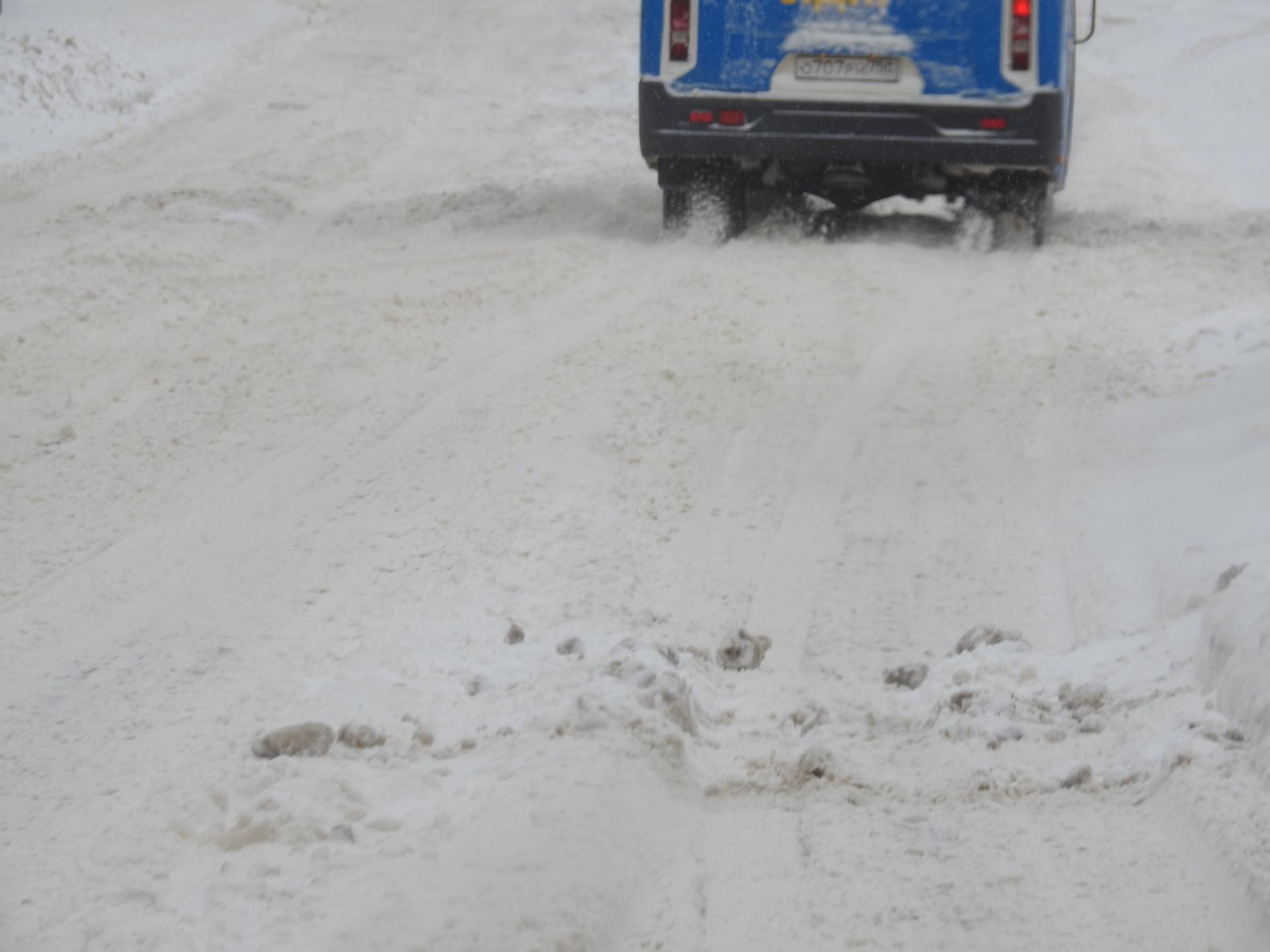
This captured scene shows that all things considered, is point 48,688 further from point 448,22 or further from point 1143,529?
point 448,22

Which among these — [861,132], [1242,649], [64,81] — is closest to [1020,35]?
[861,132]

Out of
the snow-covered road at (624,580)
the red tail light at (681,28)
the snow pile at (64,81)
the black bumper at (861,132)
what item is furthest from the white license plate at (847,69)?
the snow pile at (64,81)

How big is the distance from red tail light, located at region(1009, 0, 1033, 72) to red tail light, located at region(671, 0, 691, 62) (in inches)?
65.8

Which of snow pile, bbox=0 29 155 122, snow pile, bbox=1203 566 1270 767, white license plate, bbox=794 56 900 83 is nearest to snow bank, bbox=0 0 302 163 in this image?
snow pile, bbox=0 29 155 122

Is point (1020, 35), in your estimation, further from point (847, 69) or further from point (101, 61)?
point (101, 61)

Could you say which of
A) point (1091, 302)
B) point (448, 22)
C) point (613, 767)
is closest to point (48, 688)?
point (613, 767)

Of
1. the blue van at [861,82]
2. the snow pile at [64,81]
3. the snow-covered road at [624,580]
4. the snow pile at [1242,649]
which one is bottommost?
the snow-covered road at [624,580]

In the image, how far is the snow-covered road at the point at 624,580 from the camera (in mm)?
2613

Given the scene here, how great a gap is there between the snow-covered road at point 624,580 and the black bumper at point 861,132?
1.81ft

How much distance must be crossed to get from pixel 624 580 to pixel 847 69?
491 cm

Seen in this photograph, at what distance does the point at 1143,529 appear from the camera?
4473 mm

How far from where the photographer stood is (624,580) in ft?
13.4

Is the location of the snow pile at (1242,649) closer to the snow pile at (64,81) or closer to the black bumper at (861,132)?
the black bumper at (861,132)

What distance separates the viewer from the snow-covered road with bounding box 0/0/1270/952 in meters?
2.61
